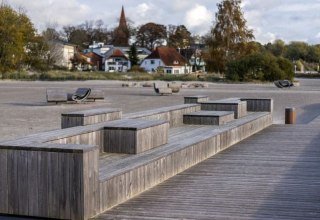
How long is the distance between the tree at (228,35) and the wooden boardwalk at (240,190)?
56.7 meters

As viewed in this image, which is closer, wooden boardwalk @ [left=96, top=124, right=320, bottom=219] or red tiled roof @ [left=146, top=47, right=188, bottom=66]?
wooden boardwalk @ [left=96, top=124, right=320, bottom=219]

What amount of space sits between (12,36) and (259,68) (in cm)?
3202

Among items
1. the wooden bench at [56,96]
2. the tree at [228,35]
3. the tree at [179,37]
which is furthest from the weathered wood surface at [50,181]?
the tree at [179,37]

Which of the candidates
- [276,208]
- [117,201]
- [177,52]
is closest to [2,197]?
[117,201]

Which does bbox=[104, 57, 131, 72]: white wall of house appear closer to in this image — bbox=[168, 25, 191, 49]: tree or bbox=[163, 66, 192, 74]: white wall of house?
bbox=[168, 25, 191, 49]: tree

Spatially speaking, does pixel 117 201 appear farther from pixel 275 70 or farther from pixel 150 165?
pixel 275 70

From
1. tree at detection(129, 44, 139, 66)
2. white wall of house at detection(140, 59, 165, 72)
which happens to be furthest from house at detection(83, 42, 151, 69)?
tree at detection(129, 44, 139, 66)

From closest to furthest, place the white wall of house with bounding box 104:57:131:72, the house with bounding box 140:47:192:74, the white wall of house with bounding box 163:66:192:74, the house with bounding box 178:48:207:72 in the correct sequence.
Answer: the house with bounding box 140:47:192:74 → the white wall of house with bounding box 163:66:192:74 → the house with bounding box 178:48:207:72 → the white wall of house with bounding box 104:57:131:72

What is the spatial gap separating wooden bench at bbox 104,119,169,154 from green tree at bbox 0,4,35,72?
67.0 metres

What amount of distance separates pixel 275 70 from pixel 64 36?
89789 mm

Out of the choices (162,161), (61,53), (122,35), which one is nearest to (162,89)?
(162,161)

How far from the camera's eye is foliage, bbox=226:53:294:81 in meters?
57.8

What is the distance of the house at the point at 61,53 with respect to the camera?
9685cm

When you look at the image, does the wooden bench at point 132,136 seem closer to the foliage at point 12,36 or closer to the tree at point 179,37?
the foliage at point 12,36
